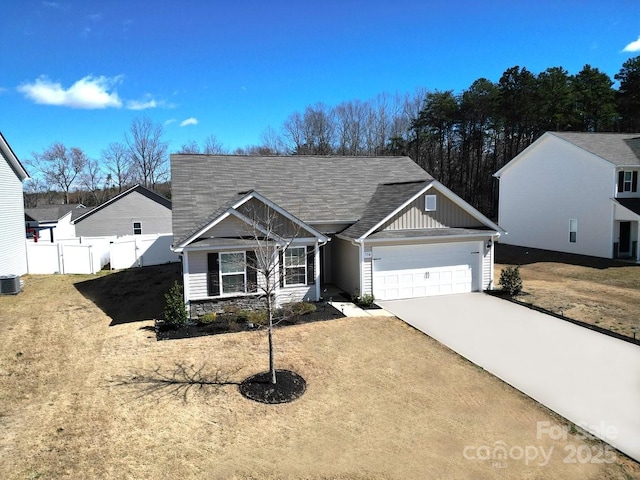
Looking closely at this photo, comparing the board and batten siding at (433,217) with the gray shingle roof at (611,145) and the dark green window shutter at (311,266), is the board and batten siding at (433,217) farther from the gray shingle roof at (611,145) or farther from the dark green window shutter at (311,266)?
the gray shingle roof at (611,145)

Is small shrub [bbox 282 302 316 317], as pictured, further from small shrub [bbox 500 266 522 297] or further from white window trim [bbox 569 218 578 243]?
white window trim [bbox 569 218 578 243]

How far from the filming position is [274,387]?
881 centimetres

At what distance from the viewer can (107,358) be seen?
10.9 meters

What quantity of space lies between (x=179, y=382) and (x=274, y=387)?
222 centimetres

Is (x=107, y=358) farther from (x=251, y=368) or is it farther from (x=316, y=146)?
(x=316, y=146)

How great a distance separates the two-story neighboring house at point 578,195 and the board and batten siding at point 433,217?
40.1 ft

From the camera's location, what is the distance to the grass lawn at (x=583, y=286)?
534 inches

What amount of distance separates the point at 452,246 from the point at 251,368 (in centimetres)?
1003

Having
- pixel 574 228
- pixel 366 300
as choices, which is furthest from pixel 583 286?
pixel 366 300

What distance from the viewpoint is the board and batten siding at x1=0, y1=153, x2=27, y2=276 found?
20188mm

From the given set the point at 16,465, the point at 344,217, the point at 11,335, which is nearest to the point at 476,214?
the point at 344,217

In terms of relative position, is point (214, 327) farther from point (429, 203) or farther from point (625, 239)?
point (625, 239)

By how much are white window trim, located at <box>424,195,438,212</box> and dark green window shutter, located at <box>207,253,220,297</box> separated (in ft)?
27.3

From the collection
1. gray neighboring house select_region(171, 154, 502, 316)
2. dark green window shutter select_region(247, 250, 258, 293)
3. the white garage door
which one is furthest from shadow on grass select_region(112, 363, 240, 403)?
the white garage door
